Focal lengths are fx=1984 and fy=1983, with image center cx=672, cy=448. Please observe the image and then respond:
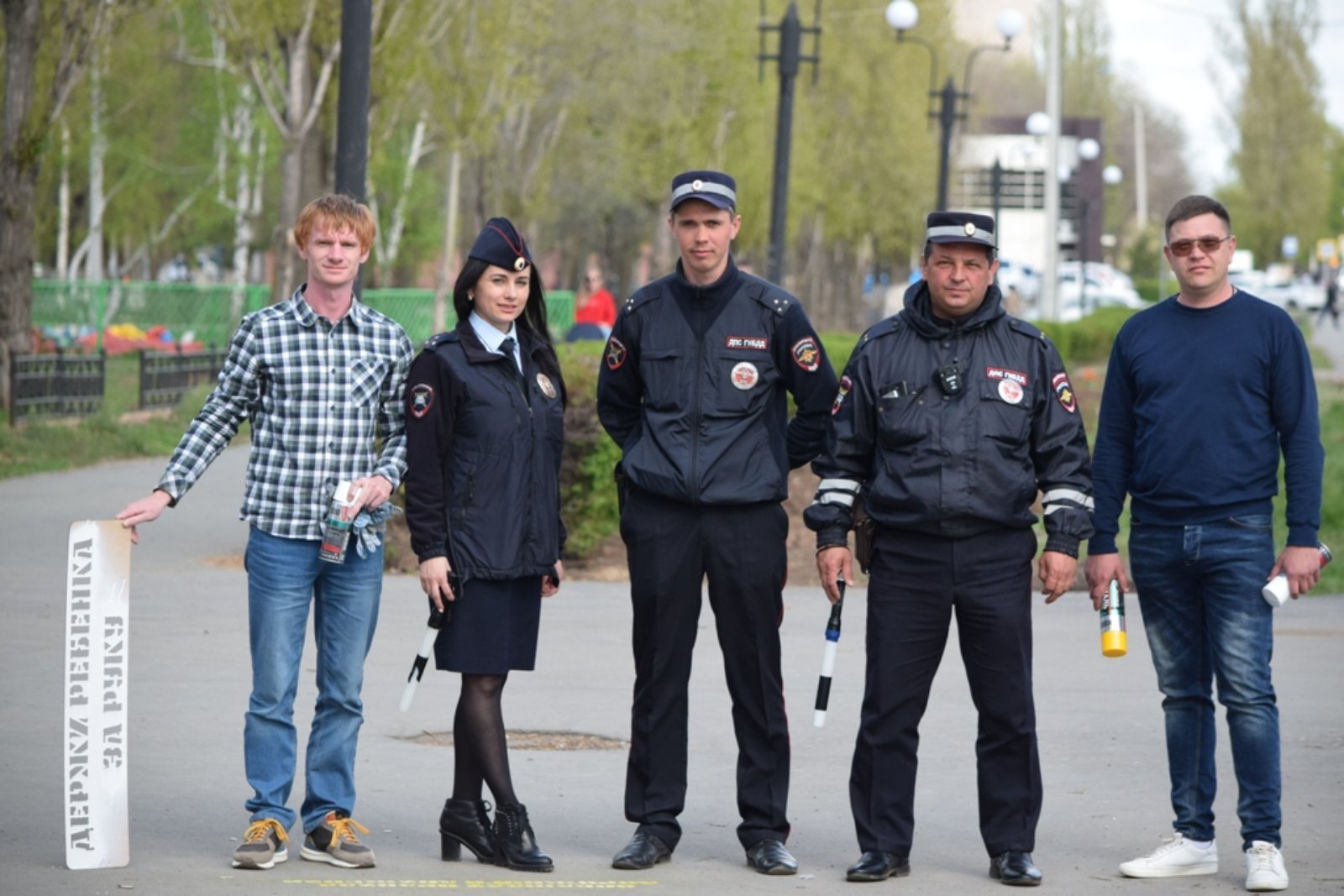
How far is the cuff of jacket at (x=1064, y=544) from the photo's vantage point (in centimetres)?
584

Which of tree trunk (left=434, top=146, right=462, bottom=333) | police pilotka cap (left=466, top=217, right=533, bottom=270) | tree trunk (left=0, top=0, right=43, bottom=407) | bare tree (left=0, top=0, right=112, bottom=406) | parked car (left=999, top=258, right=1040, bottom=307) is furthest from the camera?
parked car (left=999, top=258, right=1040, bottom=307)

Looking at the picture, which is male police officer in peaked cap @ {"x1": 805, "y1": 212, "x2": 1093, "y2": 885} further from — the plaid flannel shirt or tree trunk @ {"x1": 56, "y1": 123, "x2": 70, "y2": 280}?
tree trunk @ {"x1": 56, "y1": 123, "x2": 70, "y2": 280}

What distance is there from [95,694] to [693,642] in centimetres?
178

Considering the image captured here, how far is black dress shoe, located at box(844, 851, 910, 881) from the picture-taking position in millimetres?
5824

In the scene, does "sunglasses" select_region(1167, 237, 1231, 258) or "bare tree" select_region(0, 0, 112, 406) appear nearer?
"sunglasses" select_region(1167, 237, 1231, 258)

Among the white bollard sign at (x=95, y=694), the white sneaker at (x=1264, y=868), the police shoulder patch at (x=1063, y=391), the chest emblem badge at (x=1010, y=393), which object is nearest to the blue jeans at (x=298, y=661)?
the white bollard sign at (x=95, y=694)

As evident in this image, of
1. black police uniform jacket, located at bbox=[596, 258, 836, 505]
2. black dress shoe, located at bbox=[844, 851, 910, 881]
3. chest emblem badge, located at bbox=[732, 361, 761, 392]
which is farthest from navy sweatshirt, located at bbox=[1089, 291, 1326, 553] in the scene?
black dress shoe, located at bbox=[844, 851, 910, 881]

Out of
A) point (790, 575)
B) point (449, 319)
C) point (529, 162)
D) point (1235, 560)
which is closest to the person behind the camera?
point (1235, 560)

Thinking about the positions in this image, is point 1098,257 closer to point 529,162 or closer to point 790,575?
point 529,162

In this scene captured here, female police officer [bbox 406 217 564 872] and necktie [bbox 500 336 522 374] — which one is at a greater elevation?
necktie [bbox 500 336 522 374]

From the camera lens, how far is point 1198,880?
5.94 m

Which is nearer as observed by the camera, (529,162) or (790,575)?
(790,575)

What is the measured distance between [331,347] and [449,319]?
38108 millimetres

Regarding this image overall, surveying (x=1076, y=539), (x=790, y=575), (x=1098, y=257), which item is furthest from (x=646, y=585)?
(x=1098, y=257)
